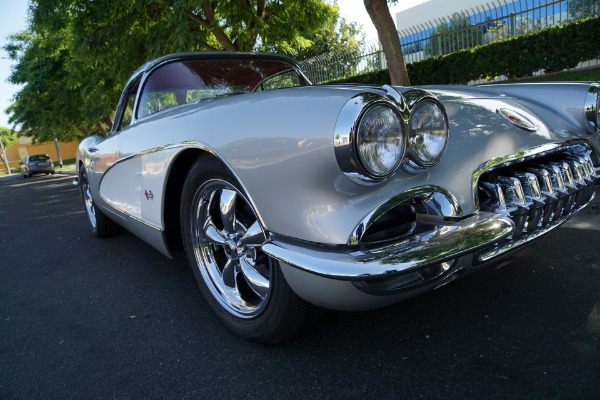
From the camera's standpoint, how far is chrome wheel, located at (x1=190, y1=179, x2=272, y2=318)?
1.93m

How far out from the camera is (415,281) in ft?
4.68

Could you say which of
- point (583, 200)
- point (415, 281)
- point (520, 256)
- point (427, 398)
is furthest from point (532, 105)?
point (427, 398)

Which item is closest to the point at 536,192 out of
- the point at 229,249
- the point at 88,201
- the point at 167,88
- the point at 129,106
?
the point at 229,249

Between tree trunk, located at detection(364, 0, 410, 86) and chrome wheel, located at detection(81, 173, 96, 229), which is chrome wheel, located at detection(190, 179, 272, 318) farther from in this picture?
tree trunk, located at detection(364, 0, 410, 86)

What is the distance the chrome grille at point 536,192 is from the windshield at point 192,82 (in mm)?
1720

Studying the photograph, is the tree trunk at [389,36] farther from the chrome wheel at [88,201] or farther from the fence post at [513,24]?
the chrome wheel at [88,201]

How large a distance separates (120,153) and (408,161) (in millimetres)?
2056

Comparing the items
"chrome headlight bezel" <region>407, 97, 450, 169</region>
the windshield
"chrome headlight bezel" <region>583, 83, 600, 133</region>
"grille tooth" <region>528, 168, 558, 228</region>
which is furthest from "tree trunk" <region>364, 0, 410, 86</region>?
"chrome headlight bezel" <region>407, 97, 450, 169</region>

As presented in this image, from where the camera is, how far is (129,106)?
3.17 m

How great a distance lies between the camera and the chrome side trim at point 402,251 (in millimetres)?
1286

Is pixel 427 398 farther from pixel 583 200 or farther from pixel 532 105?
pixel 532 105

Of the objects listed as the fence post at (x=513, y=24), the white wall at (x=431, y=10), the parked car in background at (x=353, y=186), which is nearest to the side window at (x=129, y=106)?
the parked car in background at (x=353, y=186)

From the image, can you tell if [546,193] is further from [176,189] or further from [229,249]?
[176,189]

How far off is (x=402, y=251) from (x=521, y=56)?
8.72 m
